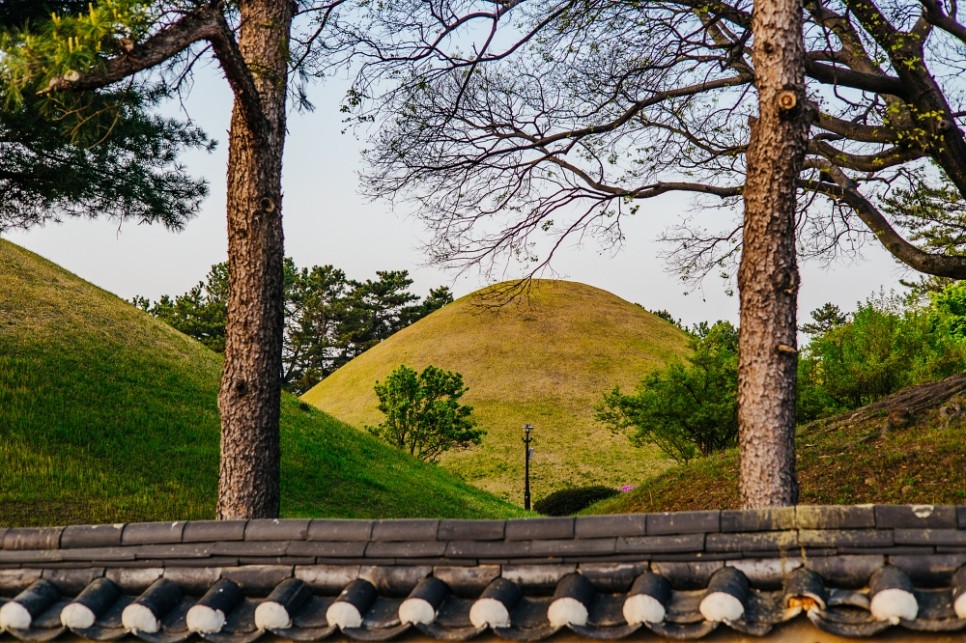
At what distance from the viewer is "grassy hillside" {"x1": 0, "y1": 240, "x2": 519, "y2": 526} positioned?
1525 centimetres

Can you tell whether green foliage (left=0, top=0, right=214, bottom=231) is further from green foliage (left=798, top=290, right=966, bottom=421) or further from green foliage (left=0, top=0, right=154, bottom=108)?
green foliage (left=798, top=290, right=966, bottom=421)

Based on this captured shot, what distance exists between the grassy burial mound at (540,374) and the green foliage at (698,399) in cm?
1747

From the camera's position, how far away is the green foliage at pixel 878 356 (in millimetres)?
25594

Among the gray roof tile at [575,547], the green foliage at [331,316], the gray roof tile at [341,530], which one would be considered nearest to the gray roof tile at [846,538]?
the gray roof tile at [575,547]

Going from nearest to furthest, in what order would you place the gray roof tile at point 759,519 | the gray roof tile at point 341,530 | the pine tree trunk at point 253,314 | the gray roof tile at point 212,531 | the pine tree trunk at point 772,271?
the gray roof tile at point 759,519
the gray roof tile at point 341,530
the gray roof tile at point 212,531
the pine tree trunk at point 772,271
the pine tree trunk at point 253,314

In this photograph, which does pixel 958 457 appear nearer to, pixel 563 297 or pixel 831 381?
pixel 831 381

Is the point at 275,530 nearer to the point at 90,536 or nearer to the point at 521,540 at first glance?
the point at 90,536

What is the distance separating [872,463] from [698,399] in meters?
11.2

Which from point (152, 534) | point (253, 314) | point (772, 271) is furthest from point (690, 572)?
point (253, 314)

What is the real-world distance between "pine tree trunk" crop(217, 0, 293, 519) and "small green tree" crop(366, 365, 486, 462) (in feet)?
86.4

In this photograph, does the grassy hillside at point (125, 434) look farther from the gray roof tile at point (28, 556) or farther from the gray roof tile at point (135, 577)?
the gray roof tile at point (135, 577)

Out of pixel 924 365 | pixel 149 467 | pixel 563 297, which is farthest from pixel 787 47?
pixel 563 297

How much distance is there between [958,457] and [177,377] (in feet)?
58.6

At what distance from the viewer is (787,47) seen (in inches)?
276
